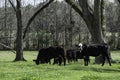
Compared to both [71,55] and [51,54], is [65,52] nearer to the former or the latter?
[51,54]

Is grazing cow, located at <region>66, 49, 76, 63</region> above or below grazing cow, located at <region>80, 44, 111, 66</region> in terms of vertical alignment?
below

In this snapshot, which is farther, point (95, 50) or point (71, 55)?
point (71, 55)

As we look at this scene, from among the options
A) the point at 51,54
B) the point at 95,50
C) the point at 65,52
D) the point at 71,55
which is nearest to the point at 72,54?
the point at 71,55

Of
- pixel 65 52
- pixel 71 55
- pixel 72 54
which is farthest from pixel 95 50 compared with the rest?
pixel 72 54

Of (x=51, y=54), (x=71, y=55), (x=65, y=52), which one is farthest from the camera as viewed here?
(x=71, y=55)

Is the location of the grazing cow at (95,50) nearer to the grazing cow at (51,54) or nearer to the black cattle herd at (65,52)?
the black cattle herd at (65,52)

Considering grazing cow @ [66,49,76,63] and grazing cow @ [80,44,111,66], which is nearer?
grazing cow @ [80,44,111,66]

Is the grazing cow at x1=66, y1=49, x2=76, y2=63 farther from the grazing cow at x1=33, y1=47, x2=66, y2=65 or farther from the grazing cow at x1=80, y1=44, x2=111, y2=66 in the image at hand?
the grazing cow at x1=80, y1=44, x2=111, y2=66

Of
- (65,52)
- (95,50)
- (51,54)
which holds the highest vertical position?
(95,50)

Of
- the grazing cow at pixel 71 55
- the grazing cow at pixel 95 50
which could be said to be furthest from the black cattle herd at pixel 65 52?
the grazing cow at pixel 71 55

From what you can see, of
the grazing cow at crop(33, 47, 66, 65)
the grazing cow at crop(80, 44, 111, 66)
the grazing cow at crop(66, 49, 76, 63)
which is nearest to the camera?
the grazing cow at crop(33, 47, 66, 65)

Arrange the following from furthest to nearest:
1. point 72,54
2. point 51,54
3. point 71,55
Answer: point 72,54, point 71,55, point 51,54

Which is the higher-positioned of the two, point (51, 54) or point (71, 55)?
point (51, 54)

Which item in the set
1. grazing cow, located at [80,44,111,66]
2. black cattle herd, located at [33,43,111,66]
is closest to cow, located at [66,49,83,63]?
Result: black cattle herd, located at [33,43,111,66]
